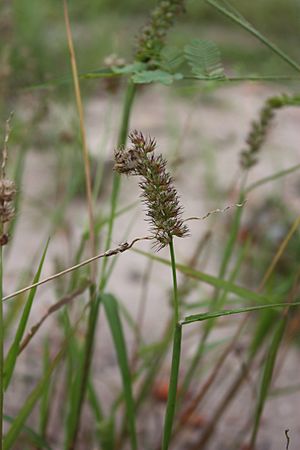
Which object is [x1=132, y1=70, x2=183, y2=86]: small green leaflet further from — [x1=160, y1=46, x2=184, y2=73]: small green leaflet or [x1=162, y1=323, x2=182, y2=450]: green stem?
[x1=162, y1=323, x2=182, y2=450]: green stem

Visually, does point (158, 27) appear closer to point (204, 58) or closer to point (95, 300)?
point (204, 58)

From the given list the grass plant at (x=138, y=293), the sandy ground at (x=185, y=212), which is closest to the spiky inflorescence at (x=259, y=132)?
the grass plant at (x=138, y=293)

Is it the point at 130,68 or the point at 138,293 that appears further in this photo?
the point at 138,293

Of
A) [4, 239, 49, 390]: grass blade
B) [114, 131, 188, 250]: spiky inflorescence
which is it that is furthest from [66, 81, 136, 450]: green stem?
[114, 131, 188, 250]: spiky inflorescence

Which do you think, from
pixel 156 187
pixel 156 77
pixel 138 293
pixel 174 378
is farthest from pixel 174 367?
pixel 138 293

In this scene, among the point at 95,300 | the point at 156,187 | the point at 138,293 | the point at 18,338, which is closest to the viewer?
the point at 156,187

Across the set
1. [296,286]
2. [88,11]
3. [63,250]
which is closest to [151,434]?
[296,286]

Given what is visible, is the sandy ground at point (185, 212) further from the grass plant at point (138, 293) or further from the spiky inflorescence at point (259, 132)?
the spiky inflorescence at point (259, 132)
